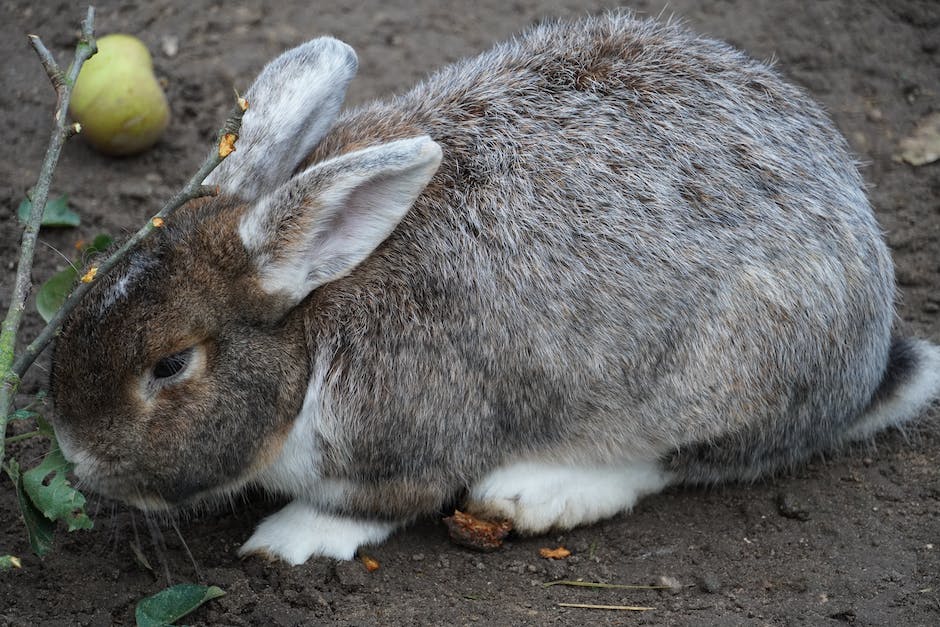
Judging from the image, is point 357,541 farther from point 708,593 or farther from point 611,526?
point 708,593

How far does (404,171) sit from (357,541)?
157 centimetres

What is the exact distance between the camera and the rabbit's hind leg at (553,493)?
4.39 m

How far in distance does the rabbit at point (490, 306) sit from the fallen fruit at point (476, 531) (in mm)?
53

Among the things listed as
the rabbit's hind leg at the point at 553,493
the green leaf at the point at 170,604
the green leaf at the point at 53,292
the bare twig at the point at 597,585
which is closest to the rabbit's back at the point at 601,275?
the rabbit's hind leg at the point at 553,493

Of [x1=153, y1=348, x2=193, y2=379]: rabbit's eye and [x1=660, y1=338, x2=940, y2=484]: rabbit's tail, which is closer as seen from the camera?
[x1=153, y1=348, x2=193, y2=379]: rabbit's eye

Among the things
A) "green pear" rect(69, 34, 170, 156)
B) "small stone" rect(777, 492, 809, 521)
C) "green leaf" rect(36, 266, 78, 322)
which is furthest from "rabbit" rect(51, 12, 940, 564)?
"green pear" rect(69, 34, 170, 156)

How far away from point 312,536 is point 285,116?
1.66m

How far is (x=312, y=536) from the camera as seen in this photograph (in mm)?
4352

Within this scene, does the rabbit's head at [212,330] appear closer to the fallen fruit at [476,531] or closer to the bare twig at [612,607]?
the fallen fruit at [476,531]

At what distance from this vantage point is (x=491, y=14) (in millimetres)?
7016

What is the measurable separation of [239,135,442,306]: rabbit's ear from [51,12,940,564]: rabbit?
1cm

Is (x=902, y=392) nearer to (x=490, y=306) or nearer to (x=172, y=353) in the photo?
(x=490, y=306)

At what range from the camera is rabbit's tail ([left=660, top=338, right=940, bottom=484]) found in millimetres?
4480

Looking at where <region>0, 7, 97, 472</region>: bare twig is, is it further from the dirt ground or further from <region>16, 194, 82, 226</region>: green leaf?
<region>16, 194, 82, 226</region>: green leaf
